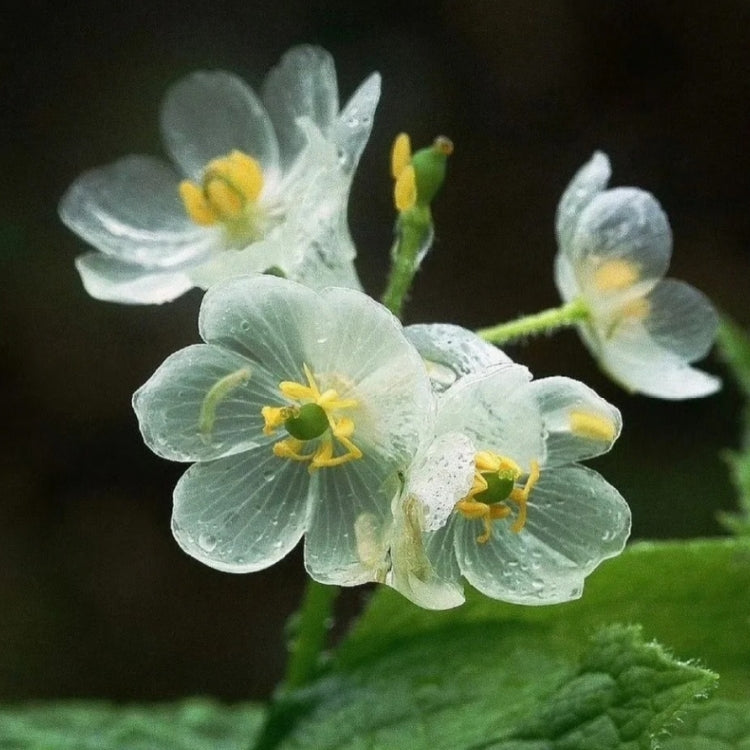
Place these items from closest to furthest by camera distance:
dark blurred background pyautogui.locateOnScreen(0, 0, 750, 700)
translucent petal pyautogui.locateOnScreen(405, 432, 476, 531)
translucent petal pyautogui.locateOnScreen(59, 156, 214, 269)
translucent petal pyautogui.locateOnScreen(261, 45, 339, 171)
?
translucent petal pyautogui.locateOnScreen(405, 432, 476, 531) < translucent petal pyautogui.locateOnScreen(261, 45, 339, 171) < translucent petal pyautogui.locateOnScreen(59, 156, 214, 269) < dark blurred background pyautogui.locateOnScreen(0, 0, 750, 700)

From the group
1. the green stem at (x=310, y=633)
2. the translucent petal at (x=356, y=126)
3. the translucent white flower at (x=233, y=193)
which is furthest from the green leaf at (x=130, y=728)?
the translucent petal at (x=356, y=126)

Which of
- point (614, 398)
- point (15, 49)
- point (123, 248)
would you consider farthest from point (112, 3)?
point (123, 248)

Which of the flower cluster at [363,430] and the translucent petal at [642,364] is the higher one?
the flower cluster at [363,430]

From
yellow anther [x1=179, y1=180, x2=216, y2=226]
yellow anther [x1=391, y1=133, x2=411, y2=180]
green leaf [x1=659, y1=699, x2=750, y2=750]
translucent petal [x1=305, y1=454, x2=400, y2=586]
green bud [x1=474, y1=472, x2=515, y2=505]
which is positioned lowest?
green leaf [x1=659, y1=699, x2=750, y2=750]

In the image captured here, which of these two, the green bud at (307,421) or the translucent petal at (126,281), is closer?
the green bud at (307,421)

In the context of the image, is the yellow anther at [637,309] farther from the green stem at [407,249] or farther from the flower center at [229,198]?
the flower center at [229,198]

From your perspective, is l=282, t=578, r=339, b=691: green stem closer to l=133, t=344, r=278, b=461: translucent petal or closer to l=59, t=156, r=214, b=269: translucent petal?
l=133, t=344, r=278, b=461: translucent petal

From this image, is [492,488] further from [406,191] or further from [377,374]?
[406,191]

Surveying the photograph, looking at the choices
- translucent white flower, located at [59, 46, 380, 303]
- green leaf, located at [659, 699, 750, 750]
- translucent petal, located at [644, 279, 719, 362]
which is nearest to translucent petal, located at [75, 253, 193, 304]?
translucent white flower, located at [59, 46, 380, 303]
